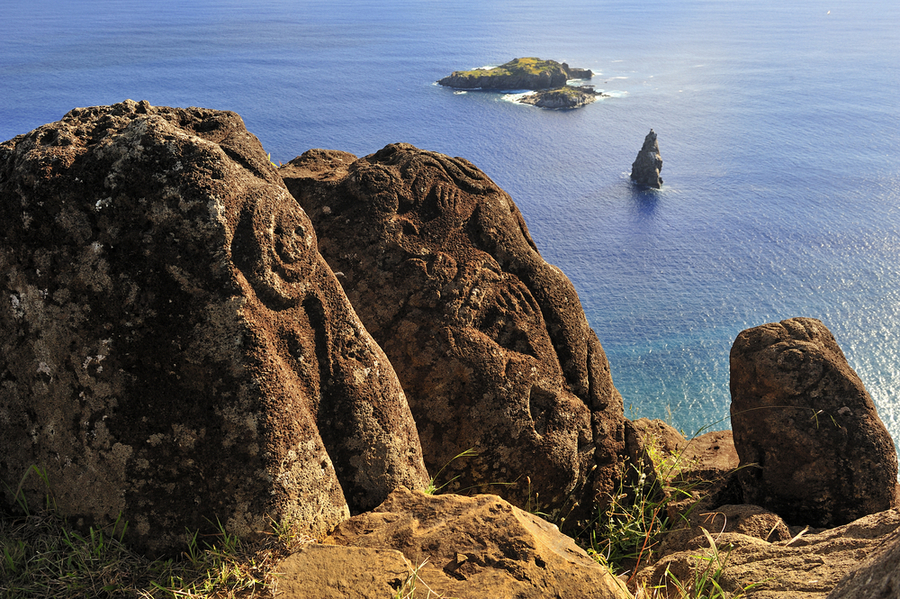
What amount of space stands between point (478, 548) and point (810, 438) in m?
4.03

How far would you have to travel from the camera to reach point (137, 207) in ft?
11.4

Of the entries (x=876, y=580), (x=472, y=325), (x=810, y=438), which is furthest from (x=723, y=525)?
(x=876, y=580)

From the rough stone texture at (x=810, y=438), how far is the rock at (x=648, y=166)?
4074 cm

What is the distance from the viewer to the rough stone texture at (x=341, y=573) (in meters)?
3.20

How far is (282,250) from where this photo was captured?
3.88 m

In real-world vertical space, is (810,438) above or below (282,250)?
below

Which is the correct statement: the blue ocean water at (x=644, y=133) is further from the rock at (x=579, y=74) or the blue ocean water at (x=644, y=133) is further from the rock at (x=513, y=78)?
the rock at (x=513, y=78)

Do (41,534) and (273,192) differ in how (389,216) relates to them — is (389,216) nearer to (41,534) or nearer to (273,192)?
(273,192)

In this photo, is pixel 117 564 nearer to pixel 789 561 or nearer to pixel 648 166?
pixel 789 561

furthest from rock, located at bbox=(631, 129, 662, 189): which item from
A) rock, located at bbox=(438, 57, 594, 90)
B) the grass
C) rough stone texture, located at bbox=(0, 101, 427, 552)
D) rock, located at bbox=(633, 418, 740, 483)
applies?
the grass

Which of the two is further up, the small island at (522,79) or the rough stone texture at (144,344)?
the small island at (522,79)

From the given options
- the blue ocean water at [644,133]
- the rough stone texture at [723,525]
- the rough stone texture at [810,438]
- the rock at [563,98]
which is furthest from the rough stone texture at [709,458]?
the rock at [563,98]

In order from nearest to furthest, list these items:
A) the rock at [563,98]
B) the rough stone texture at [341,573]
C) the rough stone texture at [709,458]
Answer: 1. the rough stone texture at [341,573]
2. the rough stone texture at [709,458]
3. the rock at [563,98]

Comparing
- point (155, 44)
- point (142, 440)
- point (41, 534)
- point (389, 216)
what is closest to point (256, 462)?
point (142, 440)
